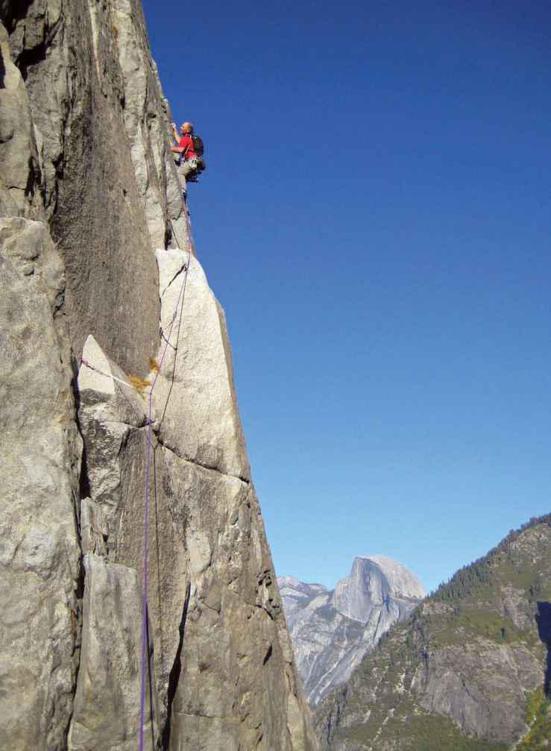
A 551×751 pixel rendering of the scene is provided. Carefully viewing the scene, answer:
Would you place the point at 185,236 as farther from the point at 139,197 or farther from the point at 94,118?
the point at 94,118

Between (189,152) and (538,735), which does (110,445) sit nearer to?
(189,152)

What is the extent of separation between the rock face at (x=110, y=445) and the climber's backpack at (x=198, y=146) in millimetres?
4392

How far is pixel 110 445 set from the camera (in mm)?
10344

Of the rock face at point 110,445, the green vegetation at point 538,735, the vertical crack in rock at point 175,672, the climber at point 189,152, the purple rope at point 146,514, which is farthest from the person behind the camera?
the green vegetation at point 538,735

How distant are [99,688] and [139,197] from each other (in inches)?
397

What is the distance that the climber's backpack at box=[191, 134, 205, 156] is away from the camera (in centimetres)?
2217

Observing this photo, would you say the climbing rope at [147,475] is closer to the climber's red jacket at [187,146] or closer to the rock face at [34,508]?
the rock face at [34,508]

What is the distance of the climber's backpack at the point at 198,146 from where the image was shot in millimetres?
22172

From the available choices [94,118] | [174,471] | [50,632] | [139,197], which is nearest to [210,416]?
[174,471]

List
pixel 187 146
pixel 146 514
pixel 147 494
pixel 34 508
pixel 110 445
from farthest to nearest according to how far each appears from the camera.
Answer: pixel 187 146 < pixel 147 494 < pixel 146 514 < pixel 110 445 < pixel 34 508

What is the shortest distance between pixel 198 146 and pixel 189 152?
338 mm

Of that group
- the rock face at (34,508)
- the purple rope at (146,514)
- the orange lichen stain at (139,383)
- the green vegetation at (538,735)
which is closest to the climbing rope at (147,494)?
the purple rope at (146,514)

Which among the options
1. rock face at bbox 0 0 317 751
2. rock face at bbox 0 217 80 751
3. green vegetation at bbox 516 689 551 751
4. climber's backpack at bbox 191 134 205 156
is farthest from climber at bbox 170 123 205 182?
green vegetation at bbox 516 689 551 751

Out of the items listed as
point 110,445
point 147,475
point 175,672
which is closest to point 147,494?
point 147,475
